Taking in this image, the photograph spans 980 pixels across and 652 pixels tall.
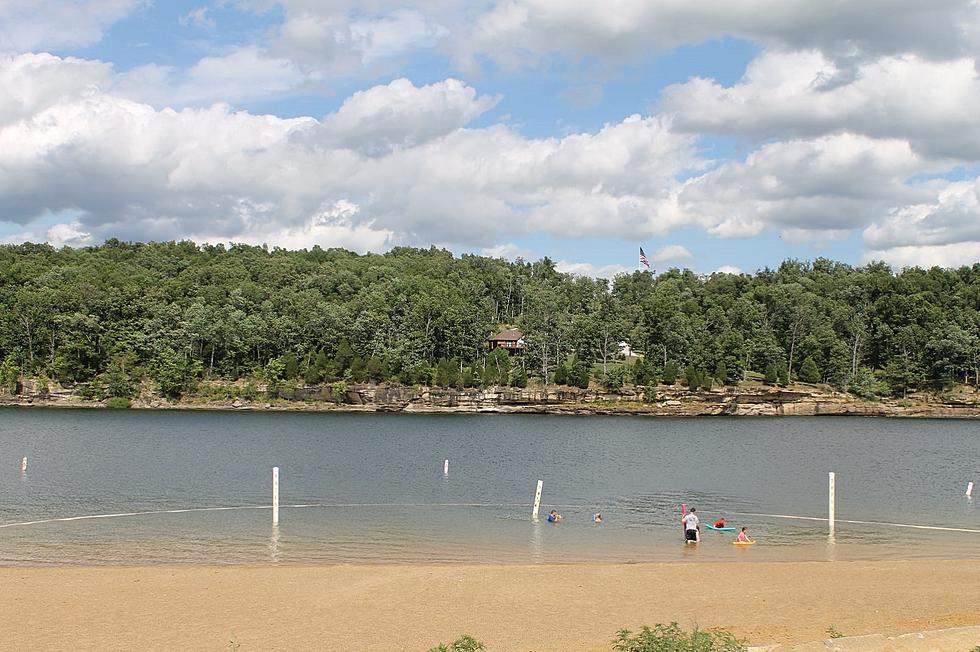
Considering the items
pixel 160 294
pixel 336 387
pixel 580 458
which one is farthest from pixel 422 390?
pixel 580 458

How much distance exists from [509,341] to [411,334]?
30442 millimetres

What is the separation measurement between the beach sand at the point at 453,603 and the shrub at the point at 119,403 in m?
107

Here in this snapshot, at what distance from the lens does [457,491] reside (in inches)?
1975

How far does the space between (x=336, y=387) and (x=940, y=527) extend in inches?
4117

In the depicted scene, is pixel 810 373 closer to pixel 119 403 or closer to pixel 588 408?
pixel 588 408

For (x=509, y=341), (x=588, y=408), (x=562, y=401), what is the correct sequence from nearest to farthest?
(x=588, y=408) < (x=562, y=401) < (x=509, y=341)

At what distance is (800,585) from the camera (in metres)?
26.6

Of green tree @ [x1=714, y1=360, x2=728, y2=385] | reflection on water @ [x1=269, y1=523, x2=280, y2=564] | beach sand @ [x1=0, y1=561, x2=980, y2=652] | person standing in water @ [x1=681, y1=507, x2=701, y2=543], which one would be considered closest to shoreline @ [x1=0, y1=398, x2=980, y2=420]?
green tree @ [x1=714, y1=360, x2=728, y2=385]

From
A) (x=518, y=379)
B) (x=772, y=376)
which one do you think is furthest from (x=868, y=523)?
(x=772, y=376)

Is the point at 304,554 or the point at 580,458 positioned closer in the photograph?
the point at 304,554

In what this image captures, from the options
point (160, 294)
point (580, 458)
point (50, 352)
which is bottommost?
point (580, 458)

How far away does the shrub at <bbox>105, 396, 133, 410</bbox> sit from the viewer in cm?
12631

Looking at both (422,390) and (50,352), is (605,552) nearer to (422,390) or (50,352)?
(422,390)

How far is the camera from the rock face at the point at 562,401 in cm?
13200
